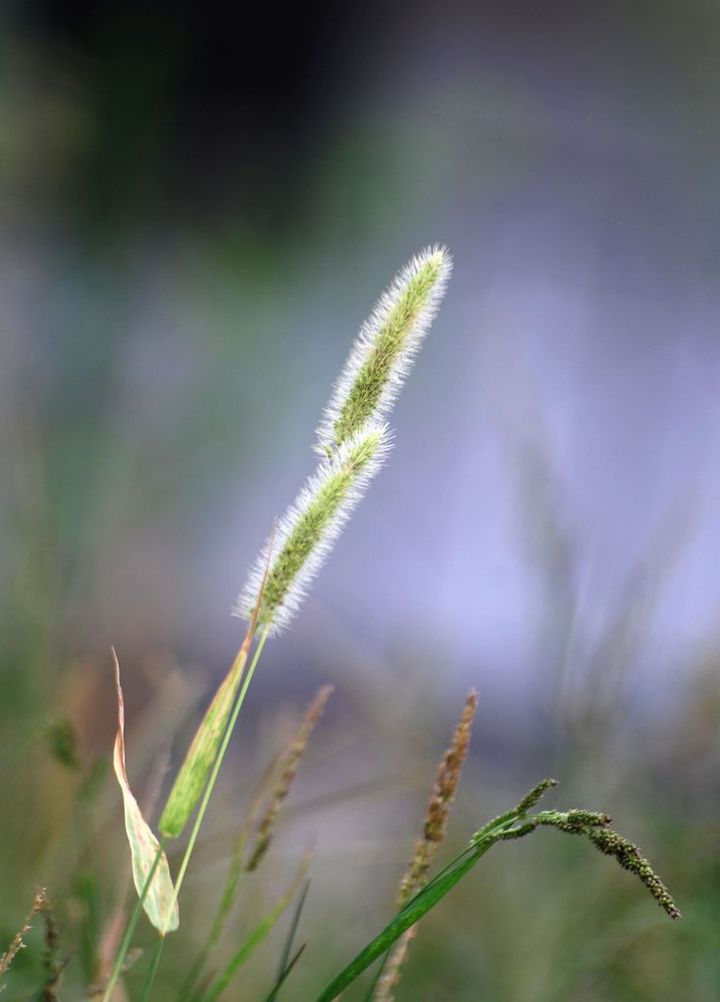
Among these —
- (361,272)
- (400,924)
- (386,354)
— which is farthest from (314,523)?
(361,272)

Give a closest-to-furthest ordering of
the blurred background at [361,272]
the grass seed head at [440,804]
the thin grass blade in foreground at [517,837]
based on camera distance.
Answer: the thin grass blade in foreground at [517,837]
the grass seed head at [440,804]
the blurred background at [361,272]

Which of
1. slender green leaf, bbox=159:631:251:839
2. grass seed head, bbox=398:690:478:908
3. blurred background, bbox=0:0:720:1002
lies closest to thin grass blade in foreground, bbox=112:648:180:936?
slender green leaf, bbox=159:631:251:839

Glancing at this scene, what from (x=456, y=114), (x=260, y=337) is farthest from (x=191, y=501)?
(x=456, y=114)

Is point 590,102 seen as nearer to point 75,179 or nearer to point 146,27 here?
point 146,27

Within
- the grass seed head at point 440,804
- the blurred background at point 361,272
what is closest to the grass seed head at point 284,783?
the grass seed head at point 440,804

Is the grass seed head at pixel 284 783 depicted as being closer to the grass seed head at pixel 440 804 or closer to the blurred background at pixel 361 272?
the grass seed head at pixel 440 804

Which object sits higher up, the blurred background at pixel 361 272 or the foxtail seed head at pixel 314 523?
the blurred background at pixel 361 272
